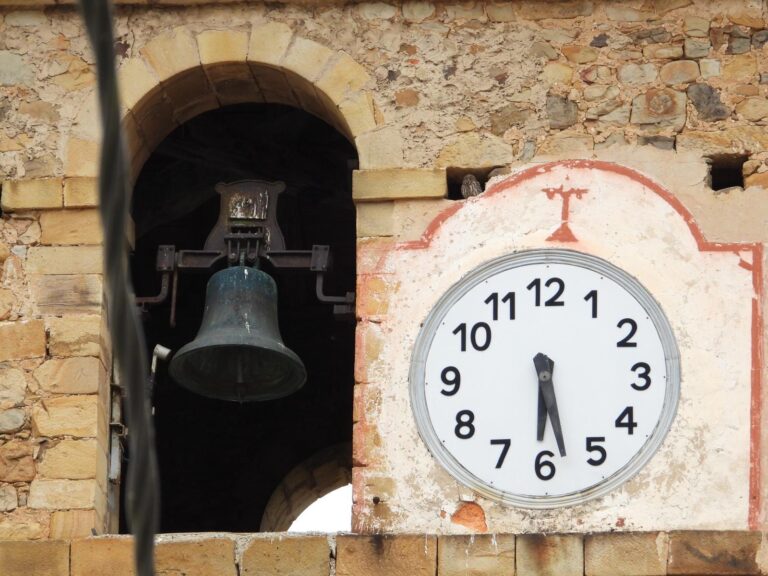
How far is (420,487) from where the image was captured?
21.6 ft

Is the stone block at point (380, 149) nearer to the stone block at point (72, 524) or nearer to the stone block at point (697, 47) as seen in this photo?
the stone block at point (697, 47)

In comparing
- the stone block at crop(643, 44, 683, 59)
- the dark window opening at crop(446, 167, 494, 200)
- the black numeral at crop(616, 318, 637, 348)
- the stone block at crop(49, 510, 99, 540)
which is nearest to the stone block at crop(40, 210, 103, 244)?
the stone block at crop(49, 510, 99, 540)

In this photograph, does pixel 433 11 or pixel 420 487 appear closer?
pixel 420 487

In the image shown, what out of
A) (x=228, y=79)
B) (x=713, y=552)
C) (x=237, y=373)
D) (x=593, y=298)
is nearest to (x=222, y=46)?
(x=228, y=79)

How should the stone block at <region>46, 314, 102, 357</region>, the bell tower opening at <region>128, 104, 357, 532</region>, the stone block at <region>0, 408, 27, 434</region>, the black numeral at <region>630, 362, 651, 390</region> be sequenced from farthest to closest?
the bell tower opening at <region>128, 104, 357, 532</region>, the stone block at <region>46, 314, 102, 357</region>, the stone block at <region>0, 408, 27, 434</region>, the black numeral at <region>630, 362, 651, 390</region>

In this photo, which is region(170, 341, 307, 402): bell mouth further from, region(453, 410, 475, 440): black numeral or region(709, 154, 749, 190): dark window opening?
region(709, 154, 749, 190): dark window opening

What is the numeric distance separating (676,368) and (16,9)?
9.33 feet

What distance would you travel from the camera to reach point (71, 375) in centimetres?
692

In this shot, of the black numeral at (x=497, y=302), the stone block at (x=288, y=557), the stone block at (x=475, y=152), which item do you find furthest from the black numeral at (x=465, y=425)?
the stone block at (x=475, y=152)

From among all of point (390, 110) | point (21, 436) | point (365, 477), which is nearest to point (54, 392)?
point (21, 436)

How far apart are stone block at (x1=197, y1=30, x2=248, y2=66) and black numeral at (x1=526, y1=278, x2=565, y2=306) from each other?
1422mm

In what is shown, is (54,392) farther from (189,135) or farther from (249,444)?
(249,444)

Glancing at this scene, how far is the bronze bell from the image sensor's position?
6863 millimetres

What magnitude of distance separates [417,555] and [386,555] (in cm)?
10
